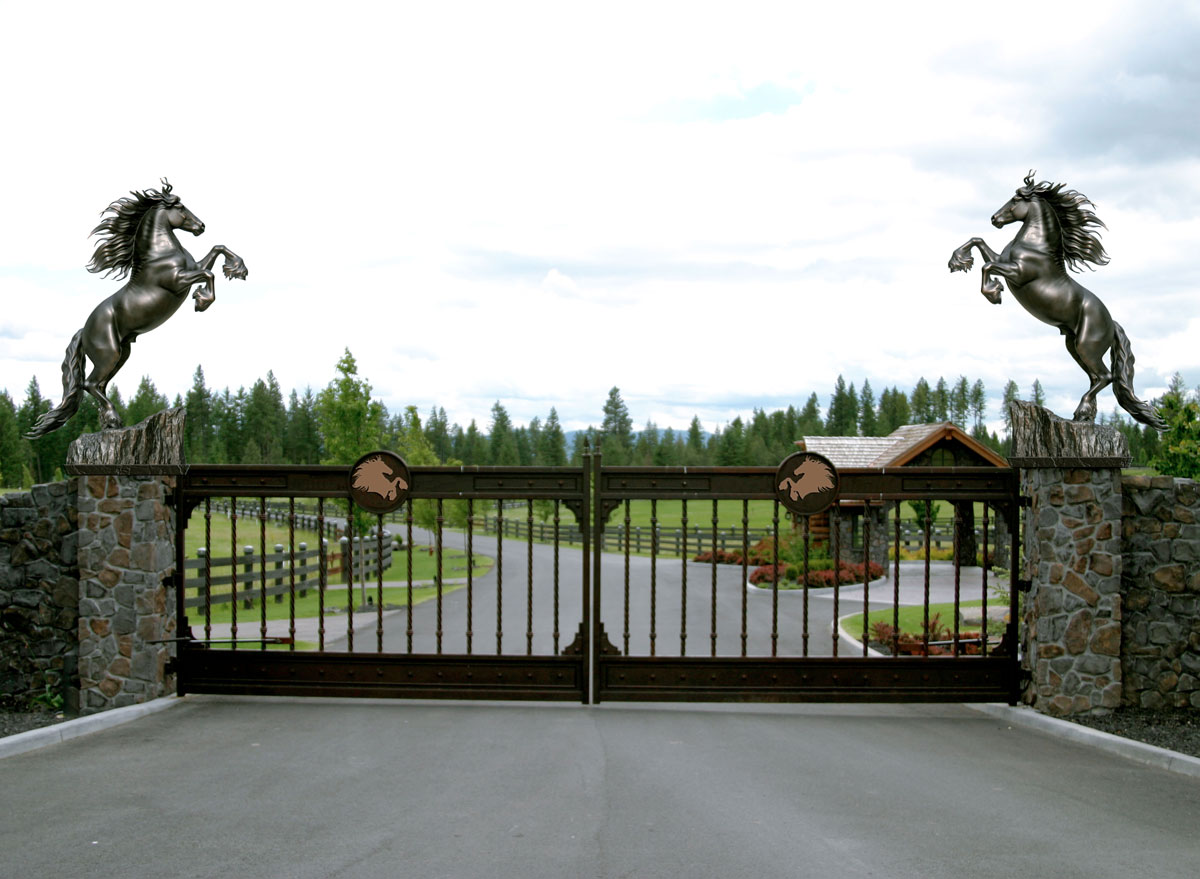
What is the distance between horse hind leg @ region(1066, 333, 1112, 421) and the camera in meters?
7.35

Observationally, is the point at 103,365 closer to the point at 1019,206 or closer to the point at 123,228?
the point at 123,228

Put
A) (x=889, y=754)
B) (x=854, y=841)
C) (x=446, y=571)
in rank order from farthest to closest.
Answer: (x=446, y=571) < (x=889, y=754) < (x=854, y=841)

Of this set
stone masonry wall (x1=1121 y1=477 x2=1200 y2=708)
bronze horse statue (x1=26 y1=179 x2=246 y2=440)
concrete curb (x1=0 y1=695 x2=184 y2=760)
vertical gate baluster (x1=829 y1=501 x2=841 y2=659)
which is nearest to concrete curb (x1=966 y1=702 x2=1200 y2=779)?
stone masonry wall (x1=1121 y1=477 x2=1200 y2=708)

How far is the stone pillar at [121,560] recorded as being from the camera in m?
7.30

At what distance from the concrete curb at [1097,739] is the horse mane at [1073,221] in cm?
387

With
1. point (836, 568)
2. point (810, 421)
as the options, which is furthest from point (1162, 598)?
point (810, 421)

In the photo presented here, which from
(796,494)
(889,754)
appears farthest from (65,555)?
(889,754)

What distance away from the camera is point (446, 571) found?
2856 centimetres

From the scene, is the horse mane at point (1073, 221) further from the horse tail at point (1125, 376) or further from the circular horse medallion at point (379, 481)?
the circular horse medallion at point (379, 481)

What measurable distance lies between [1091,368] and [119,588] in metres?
8.44

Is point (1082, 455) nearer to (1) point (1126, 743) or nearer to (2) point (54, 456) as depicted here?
(1) point (1126, 743)

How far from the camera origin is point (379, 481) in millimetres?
7500

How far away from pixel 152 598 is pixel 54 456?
6381cm

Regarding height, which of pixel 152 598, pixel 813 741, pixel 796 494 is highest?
pixel 796 494
